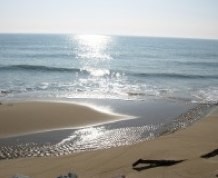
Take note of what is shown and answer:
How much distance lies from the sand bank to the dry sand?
14.2ft

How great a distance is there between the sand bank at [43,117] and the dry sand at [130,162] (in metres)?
4.32

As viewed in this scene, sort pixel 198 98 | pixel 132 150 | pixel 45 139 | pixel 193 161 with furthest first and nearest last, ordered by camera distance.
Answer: pixel 198 98 → pixel 45 139 → pixel 132 150 → pixel 193 161

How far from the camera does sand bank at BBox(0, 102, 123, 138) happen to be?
14805 millimetres

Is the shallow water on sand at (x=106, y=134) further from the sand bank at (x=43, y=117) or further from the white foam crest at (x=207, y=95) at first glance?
the white foam crest at (x=207, y=95)

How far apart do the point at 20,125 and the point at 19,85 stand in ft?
44.3

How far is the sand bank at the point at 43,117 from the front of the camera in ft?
48.6

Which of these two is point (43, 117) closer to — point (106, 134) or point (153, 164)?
point (106, 134)

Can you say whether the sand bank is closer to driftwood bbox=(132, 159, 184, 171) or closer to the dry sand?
the dry sand

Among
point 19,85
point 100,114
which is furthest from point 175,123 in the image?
point 19,85

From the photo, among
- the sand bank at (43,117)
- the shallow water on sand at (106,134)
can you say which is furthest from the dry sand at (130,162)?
the sand bank at (43,117)

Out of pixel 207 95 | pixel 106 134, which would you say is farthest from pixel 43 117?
pixel 207 95

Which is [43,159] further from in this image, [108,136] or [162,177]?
[162,177]

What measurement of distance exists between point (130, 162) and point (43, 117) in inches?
319

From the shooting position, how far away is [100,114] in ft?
56.5
